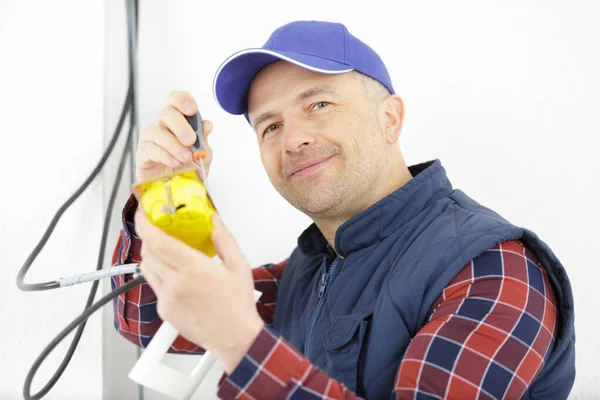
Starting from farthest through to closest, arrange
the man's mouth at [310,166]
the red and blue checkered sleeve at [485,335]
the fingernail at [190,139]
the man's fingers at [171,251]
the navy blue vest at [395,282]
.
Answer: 1. the man's mouth at [310,166]
2. the fingernail at [190,139]
3. the navy blue vest at [395,282]
4. the red and blue checkered sleeve at [485,335]
5. the man's fingers at [171,251]

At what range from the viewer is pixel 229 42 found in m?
1.37

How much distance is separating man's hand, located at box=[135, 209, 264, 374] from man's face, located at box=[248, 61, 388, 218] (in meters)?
0.42

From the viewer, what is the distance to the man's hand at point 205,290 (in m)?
0.57

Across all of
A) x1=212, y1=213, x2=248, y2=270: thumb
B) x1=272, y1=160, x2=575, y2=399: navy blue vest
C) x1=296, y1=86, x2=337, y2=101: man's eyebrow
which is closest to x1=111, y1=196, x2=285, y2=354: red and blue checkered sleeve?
x1=272, y1=160, x2=575, y2=399: navy blue vest

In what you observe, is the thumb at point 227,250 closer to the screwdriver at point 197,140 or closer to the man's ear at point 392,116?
the screwdriver at point 197,140

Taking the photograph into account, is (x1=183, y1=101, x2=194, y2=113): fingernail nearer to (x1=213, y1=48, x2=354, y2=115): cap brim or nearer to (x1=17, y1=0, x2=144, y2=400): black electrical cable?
(x1=213, y1=48, x2=354, y2=115): cap brim

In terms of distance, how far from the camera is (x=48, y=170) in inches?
46.2

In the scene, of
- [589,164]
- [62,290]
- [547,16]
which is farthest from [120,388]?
[547,16]

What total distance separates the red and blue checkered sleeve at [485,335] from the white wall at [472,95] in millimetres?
564

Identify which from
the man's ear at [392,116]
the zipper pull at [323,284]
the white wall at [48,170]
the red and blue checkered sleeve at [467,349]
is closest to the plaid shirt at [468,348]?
the red and blue checkered sleeve at [467,349]

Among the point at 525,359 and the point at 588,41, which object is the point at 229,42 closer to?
the point at 588,41

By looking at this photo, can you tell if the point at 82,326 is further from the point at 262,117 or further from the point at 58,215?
the point at 262,117

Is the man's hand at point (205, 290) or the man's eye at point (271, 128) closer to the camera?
the man's hand at point (205, 290)

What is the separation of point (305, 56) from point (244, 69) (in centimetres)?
14
